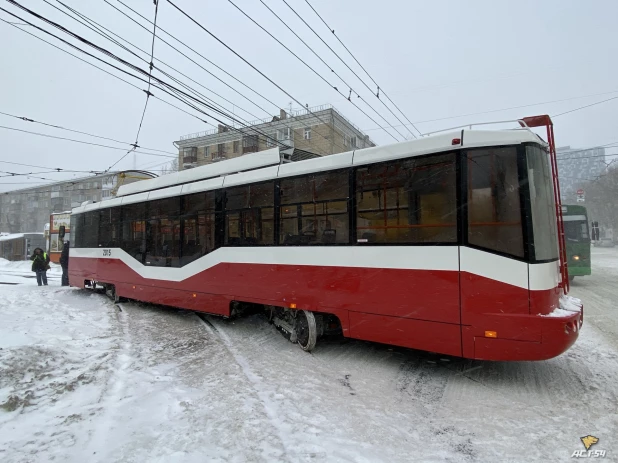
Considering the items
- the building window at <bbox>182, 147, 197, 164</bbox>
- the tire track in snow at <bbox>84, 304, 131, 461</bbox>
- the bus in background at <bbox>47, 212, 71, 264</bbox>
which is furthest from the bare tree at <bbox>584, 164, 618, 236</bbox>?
the tire track in snow at <bbox>84, 304, 131, 461</bbox>

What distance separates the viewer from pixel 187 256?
823cm

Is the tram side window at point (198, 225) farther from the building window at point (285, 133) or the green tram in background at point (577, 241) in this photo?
the building window at point (285, 133)

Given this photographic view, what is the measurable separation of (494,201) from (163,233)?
7221mm

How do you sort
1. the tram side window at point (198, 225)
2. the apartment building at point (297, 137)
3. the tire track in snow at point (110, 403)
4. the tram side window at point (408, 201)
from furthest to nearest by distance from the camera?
1. the apartment building at point (297, 137)
2. the tram side window at point (198, 225)
3. the tram side window at point (408, 201)
4. the tire track in snow at point (110, 403)


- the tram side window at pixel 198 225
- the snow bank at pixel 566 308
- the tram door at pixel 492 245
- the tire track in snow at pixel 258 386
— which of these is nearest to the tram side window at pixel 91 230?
the tram side window at pixel 198 225

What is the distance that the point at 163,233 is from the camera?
885 cm

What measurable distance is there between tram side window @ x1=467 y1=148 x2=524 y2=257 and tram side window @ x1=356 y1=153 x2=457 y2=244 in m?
0.22

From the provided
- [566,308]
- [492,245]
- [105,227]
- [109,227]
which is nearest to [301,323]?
[492,245]

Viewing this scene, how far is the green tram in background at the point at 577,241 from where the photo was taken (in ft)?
49.2

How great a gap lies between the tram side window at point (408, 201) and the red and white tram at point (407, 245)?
0.01 m

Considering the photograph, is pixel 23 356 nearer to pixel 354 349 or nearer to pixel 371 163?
pixel 354 349

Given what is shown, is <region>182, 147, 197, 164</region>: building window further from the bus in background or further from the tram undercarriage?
the tram undercarriage

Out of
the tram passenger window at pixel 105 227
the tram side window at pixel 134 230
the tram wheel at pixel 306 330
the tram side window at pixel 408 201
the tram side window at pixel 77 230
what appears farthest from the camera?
the tram side window at pixel 77 230

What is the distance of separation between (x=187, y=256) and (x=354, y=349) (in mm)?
4271
